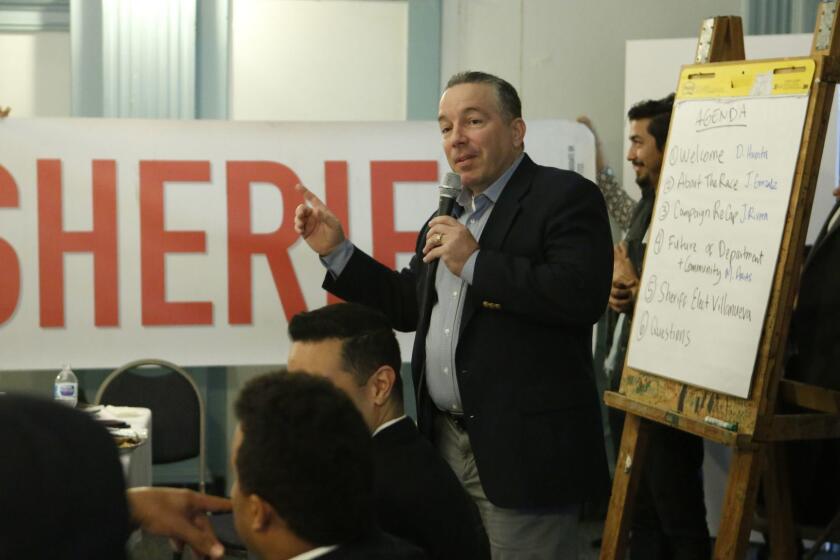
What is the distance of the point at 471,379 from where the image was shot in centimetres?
246

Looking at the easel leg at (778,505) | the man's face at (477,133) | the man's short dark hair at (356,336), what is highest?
the man's face at (477,133)

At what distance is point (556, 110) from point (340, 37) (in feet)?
3.37

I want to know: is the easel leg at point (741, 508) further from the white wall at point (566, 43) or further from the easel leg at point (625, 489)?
the white wall at point (566, 43)

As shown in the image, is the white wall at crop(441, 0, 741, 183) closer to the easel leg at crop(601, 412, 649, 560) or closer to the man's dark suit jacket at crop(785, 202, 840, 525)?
the man's dark suit jacket at crop(785, 202, 840, 525)

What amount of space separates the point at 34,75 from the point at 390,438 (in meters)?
3.66

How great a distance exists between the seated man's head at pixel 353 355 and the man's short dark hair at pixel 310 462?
633mm

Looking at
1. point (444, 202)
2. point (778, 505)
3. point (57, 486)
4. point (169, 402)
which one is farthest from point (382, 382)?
point (169, 402)

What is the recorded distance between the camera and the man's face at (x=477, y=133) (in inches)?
99.6

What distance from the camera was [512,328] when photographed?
2.47 meters

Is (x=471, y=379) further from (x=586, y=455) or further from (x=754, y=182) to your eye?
(x=754, y=182)

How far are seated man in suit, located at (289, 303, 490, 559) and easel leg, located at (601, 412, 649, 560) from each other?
3.97ft

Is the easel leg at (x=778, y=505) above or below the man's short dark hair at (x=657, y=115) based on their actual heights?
below

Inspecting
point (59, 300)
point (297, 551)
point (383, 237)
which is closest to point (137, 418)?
point (59, 300)

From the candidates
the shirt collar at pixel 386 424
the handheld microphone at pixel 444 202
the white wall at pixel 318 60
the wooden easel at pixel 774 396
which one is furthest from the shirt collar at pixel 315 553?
the white wall at pixel 318 60
